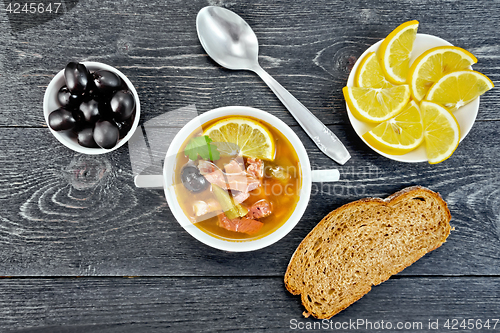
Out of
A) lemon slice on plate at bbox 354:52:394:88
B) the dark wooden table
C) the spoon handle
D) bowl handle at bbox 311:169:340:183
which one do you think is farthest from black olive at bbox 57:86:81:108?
lemon slice on plate at bbox 354:52:394:88

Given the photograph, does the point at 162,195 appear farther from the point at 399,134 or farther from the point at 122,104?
the point at 399,134

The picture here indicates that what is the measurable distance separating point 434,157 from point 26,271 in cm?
157

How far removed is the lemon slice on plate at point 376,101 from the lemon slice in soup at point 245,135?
0.32 metres

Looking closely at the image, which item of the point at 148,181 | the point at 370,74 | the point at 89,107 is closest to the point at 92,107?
the point at 89,107

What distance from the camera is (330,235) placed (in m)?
1.22

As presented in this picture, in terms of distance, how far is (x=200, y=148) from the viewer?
1.11m

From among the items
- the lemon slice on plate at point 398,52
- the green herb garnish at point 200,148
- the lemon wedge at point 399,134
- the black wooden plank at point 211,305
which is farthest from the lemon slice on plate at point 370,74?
the black wooden plank at point 211,305

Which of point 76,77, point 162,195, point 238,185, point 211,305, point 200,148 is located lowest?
point 211,305

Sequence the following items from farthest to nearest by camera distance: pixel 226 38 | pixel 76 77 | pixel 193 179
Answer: pixel 226 38 → pixel 193 179 → pixel 76 77

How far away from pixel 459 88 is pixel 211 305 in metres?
1.22

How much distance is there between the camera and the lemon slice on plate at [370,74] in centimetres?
115

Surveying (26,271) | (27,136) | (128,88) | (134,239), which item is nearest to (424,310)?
(134,239)

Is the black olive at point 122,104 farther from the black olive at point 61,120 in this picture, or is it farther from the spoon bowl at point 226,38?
the spoon bowl at point 226,38

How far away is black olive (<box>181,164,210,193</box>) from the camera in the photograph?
1.08 meters
